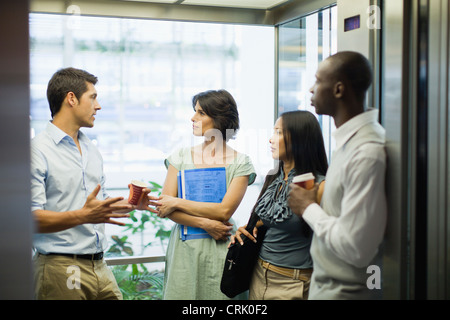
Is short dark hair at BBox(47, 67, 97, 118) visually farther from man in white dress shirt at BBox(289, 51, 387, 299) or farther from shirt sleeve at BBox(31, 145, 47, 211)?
man in white dress shirt at BBox(289, 51, 387, 299)

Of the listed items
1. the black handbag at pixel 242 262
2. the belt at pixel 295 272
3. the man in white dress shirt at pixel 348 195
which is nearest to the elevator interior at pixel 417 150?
the man in white dress shirt at pixel 348 195

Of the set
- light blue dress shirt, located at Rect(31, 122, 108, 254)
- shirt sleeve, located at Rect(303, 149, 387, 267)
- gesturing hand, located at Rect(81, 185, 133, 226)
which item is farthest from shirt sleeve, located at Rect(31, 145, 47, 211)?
shirt sleeve, located at Rect(303, 149, 387, 267)

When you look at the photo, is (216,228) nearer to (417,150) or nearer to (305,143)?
(305,143)

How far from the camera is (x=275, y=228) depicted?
2.35 metres

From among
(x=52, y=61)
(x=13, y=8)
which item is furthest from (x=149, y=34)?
(x=13, y=8)

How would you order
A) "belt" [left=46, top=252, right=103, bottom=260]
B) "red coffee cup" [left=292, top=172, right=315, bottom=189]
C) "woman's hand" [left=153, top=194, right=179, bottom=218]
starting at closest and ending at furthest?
1. "red coffee cup" [left=292, top=172, right=315, bottom=189]
2. "belt" [left=46, top=252, right=103, bottom=260]
3. "woman's hand" [left=153, top=194, right=179, bottom=218]

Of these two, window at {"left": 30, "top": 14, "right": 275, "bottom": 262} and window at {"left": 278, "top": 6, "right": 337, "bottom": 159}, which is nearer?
window at {"left": 278, "top": 6, "right": 337, "bottom": 159}

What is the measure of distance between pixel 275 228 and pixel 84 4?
1826 mm

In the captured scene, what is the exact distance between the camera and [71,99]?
2492 millimetres

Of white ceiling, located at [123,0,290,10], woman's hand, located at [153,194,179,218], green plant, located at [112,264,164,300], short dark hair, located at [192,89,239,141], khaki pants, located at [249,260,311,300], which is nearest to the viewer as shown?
khaki pants, located at [249,260,311,300]

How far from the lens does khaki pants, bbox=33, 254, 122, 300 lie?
2309mm

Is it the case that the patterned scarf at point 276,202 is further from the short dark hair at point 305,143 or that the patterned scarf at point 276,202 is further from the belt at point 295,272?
the belt at point 295,272
